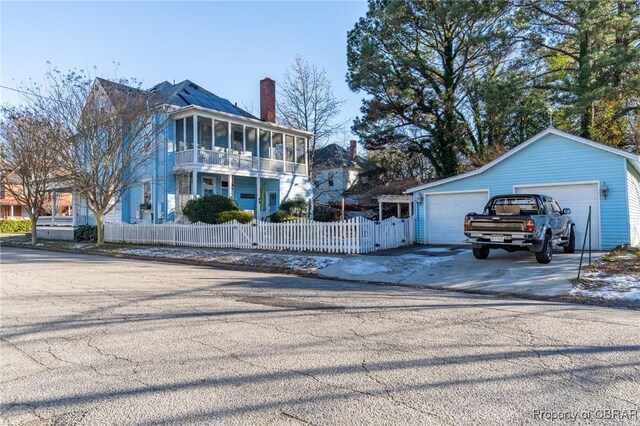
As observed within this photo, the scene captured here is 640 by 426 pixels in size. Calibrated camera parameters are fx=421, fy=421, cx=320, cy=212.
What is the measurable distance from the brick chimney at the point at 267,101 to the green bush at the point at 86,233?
41.9 ft

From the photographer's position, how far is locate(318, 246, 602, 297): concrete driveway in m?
9.30

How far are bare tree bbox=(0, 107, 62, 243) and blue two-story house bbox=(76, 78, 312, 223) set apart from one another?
324 cm

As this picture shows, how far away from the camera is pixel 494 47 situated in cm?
2586

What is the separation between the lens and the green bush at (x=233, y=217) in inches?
786

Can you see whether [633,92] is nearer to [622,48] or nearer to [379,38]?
[622,48]

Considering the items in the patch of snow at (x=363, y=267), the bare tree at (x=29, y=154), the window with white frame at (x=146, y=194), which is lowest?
the patch of snow at (x=363, y=267)

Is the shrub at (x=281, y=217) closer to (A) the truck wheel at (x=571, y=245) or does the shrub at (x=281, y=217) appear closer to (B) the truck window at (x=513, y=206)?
(B) the truck window at (x=513, y=206)

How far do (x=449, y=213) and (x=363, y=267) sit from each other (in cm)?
754

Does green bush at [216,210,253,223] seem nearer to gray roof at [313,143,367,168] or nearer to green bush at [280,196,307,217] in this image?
green bush at [280,196,307,217]

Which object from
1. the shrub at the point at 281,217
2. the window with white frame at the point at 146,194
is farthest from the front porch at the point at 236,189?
the window with white frame at the point at 146,194

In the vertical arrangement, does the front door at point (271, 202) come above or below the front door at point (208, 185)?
below

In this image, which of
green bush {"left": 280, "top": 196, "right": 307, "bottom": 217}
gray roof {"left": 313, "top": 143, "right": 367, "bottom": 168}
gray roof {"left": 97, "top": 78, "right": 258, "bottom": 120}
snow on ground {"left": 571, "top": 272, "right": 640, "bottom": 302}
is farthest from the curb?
gray roof {"left": 313, "top": 143, "right": 367, "bottom": 168}

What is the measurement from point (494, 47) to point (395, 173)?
1401 cm

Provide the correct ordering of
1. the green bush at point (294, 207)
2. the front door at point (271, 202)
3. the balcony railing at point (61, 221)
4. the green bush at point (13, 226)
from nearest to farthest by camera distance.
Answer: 1. the green bush at point (294, 207)
2. the balcony railing at point (61, 221)
3. the front door at point (271, 202)
4. the green bush at point (13, 226)
